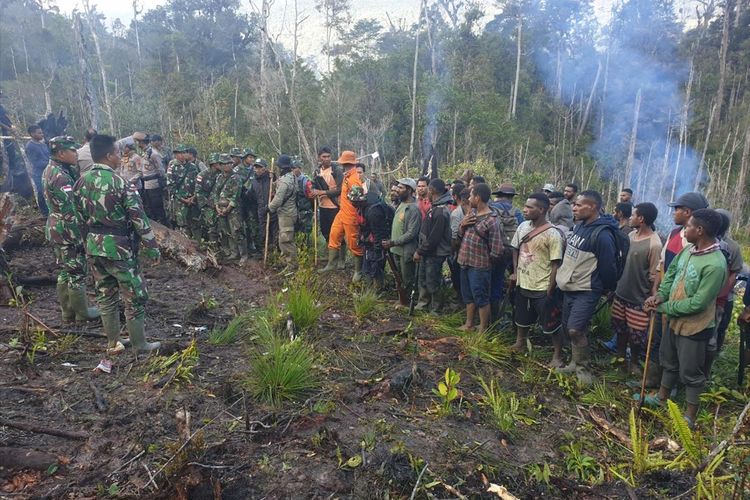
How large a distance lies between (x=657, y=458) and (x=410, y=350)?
2433 mm

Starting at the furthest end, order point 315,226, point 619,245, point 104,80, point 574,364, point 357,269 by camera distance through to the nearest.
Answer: point 104,80, point 315,226, point 357,269, point 574,364, point 619,245

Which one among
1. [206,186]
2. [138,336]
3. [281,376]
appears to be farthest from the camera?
[206,186]

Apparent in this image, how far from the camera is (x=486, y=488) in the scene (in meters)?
3.00

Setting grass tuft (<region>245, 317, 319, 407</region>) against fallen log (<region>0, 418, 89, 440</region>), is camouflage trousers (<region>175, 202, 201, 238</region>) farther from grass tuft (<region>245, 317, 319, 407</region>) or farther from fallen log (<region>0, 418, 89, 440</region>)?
fallen log (<region>0, 418, 89, 440</region>)

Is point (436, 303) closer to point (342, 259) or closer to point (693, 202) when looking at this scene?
point (342, 259)

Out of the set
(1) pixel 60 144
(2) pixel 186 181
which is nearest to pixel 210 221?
(2) pixel 186 181

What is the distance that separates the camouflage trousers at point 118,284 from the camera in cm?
434

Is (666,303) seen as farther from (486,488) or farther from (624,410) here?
(486,488)

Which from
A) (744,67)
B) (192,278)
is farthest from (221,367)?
(744,67)

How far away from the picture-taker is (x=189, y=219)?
8.95 metres

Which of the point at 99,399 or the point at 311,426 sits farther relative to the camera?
the point at 99,399

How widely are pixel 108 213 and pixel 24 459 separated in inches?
83.8

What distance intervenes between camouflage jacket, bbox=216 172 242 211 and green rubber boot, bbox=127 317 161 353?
386cm

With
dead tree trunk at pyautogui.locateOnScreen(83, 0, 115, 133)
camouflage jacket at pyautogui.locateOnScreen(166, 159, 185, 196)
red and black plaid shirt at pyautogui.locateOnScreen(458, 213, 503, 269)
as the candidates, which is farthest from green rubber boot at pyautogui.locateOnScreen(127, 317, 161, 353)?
dead tree trunk at pyautogui.locateOnScreen(83, 0, 115, 133)
